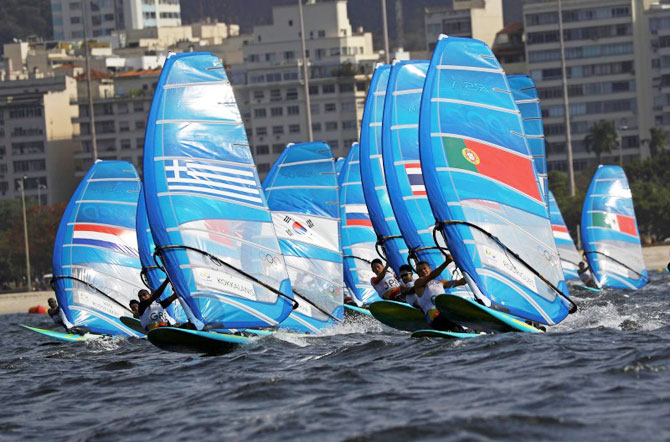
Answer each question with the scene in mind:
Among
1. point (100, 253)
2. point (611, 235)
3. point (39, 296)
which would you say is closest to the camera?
point (100, 253)

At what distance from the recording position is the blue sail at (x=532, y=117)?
3272cm

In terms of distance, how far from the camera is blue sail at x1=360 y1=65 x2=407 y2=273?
2670 centimetres

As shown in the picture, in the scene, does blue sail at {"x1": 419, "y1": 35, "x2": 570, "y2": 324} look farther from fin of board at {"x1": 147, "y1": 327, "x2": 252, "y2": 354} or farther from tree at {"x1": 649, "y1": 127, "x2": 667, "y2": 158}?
tree at {"x1": 649, "y1": 127, "x2": 667, "y2": 158}

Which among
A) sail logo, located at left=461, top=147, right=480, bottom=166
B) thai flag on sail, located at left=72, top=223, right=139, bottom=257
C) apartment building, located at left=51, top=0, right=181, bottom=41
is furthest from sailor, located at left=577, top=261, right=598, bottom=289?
apartment building, located at left=51, top=0, right=181, bottom=41

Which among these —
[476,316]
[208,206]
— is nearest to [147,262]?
[208,206]

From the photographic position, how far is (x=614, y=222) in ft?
129

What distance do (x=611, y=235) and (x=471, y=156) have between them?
20.0m

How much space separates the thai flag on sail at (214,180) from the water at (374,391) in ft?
7.47

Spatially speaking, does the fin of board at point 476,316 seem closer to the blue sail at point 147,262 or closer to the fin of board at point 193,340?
the fin of board at point 193,340

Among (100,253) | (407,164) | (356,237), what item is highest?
(407,164)

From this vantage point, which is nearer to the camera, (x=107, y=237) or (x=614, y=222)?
(x=107, y=237)

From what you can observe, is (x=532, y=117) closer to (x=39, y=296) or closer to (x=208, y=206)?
(x=208, y=206)

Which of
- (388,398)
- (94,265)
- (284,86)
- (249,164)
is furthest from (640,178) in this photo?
(388,398)

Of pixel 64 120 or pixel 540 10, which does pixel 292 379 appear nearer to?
pixel 540 10
